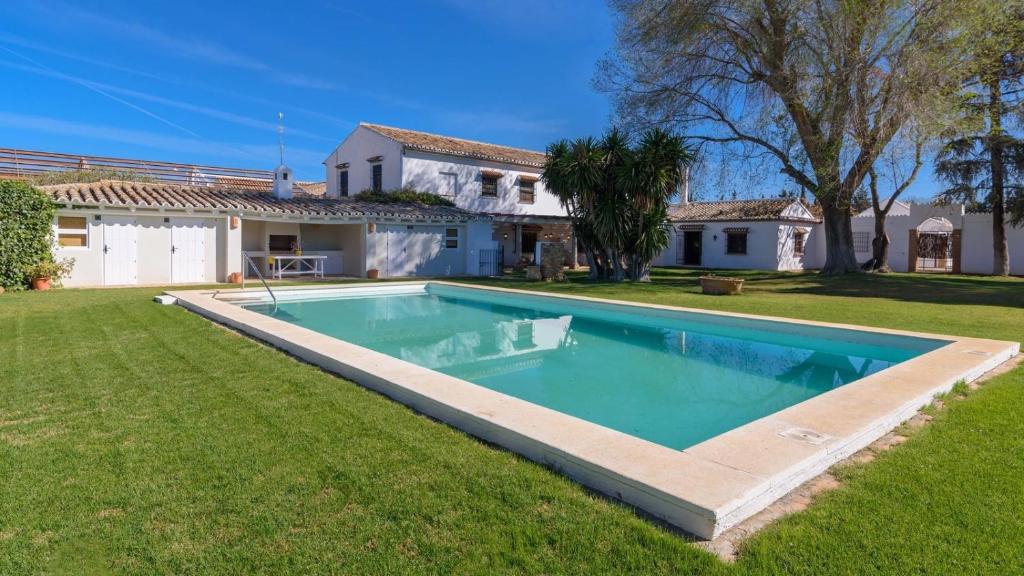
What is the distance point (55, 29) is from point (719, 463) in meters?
28.7

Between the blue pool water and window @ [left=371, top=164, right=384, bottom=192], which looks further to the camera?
window @ [left=371, top=164, right=384, bottom=192]

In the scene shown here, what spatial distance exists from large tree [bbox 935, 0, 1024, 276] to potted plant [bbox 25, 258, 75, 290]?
994 inches

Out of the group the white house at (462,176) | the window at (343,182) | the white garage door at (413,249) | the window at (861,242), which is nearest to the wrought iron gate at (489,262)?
the white house at (462,176)

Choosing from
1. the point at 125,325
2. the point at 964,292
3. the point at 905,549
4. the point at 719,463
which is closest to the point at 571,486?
the point at 719,463

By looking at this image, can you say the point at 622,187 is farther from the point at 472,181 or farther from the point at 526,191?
the point at 526,191

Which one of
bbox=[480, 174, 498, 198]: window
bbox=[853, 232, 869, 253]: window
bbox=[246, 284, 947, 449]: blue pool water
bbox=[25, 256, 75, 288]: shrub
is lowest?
bbox=[246, 284, 947, 449]: blue pool water

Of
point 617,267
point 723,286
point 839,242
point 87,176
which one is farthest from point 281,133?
point 839,242

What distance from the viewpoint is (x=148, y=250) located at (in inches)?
647

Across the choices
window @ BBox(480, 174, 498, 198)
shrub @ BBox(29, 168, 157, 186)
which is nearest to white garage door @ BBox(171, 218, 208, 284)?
shrub @ BBox(29, 168, 157, 186)

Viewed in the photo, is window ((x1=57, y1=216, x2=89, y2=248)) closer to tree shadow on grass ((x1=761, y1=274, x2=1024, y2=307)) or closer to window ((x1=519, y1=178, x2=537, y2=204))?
window ((x1=519, y1=178, x2=537, y2=204))

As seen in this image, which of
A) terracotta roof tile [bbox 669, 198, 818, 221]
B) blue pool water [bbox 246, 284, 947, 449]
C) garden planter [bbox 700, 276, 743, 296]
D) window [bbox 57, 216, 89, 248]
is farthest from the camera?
terracotta roof tile [bbox 669, 198, 818, 221]

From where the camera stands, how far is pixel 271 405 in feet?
15.0

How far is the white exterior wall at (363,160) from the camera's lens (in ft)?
83.4

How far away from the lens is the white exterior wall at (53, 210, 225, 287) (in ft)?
50.3
